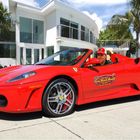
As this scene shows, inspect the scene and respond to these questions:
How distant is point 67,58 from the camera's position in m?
5.86

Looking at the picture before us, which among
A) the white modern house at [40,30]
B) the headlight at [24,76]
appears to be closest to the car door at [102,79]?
the headlight at [24,76]

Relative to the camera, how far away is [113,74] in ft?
19.2

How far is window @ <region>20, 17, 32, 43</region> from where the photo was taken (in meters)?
24.3

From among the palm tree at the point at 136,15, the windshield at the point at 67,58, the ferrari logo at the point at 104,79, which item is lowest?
the ferrari logo at the point at 104,79

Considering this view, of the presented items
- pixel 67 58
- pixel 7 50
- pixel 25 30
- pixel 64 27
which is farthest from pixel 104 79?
pixel 64 27

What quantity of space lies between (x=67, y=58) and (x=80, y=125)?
173cm

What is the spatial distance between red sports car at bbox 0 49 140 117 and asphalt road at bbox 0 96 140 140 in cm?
23

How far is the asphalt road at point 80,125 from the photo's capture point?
4.03 meters

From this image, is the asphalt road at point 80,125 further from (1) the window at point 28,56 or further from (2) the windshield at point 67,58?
(1) the window at point 28,56

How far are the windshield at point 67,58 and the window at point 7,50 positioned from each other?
17.1 m

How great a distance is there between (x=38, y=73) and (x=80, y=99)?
1.00 m

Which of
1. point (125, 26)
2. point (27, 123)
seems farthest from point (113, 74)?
point (125, 26)

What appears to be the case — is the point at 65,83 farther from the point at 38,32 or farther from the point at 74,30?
the point at 74,30

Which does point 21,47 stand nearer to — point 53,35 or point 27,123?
point 53,35
